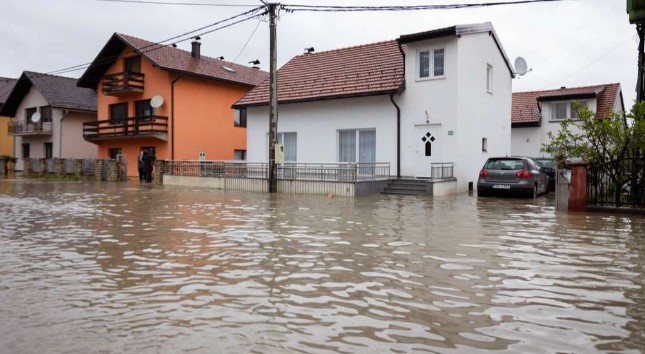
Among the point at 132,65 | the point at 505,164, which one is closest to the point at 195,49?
the point at 132,65

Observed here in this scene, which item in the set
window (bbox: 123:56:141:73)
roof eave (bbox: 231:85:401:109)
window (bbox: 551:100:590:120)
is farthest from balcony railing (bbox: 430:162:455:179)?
window (bbox: 123:56:141:73)

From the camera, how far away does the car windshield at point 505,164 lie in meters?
17.6

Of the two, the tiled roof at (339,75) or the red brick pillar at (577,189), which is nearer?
the red brick pillar at (577,189)

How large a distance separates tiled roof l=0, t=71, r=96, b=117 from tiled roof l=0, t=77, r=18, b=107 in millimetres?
4682

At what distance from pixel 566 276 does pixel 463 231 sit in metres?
3.70

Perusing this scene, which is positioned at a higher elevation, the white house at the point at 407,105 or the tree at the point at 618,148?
the white house at the point at 407,105

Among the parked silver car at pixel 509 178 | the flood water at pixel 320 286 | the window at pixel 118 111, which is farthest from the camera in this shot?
the window at pixel 118 111

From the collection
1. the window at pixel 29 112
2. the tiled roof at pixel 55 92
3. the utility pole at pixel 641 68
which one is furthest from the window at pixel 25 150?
the utility pole at pixel 641 68

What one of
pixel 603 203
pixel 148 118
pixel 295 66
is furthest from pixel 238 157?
pixel 603 203

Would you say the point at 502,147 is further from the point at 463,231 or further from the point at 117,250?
the point at 117,250

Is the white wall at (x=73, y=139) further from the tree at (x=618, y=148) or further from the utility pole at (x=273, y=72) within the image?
the tree at (x=618, y=148)

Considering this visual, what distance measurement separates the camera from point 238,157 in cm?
3409

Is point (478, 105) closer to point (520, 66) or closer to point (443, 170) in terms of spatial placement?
point (443, 170)

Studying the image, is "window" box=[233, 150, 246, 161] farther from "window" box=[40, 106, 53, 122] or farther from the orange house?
"window" box=[40, 106, 53, 122]
